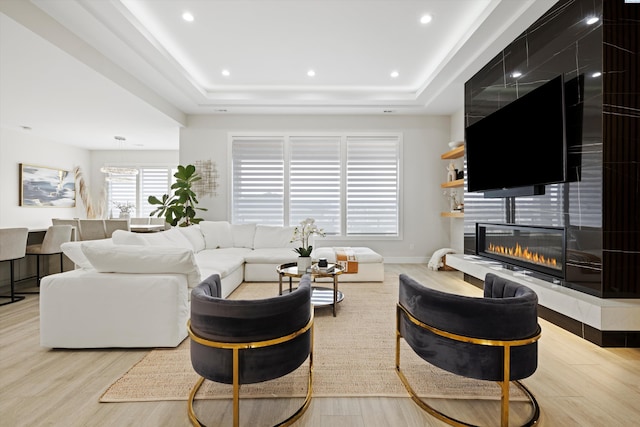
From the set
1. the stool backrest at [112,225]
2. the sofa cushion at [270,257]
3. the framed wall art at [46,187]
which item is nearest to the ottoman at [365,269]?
the sofa cushion at [270,257]

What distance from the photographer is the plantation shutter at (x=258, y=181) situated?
19.6ft

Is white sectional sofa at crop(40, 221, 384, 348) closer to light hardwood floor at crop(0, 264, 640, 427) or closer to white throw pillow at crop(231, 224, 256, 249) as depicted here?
light hardwood floor at crop(0, 264, 640, 427)

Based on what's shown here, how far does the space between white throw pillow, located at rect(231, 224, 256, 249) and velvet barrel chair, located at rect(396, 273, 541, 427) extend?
3.83 m

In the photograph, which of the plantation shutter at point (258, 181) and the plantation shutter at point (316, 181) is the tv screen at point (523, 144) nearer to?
the plantation shutter at point (316, 181)

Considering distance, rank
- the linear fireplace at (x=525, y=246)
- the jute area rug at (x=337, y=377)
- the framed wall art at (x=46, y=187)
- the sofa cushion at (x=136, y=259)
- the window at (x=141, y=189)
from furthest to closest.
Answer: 1. the window at (x=141, y=189)
2. the framed wall art at (x=46, y=187)
3. the linear fireplace at (x=525, y=246)
4. the sofa cushion at (x=136, y=259)
5. the jute area rug at (x=337, y=377)

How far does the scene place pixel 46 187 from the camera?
692 centimetres

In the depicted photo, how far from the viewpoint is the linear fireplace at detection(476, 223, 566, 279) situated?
9.37ft

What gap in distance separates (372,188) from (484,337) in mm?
4679

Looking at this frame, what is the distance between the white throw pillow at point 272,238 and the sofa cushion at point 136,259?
8.61 ft

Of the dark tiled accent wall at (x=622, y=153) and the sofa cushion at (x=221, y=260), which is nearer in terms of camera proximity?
the dark tiled accent wall at (x=622, y=153)

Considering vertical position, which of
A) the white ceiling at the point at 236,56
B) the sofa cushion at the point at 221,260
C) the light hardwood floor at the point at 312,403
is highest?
the white ceiling at the point at 236,56

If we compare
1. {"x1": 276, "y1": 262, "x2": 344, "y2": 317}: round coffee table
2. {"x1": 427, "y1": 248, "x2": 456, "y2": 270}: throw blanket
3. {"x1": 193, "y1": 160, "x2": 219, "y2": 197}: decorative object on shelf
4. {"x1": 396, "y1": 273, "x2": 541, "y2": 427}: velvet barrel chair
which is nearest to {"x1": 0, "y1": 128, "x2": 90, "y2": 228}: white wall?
{"x1": 193, "y1": 160, "x2": 219, "y2": 197}: decorative object on shelf

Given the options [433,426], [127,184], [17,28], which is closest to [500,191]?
[433,426]

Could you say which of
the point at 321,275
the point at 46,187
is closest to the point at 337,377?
the point at 321,275
